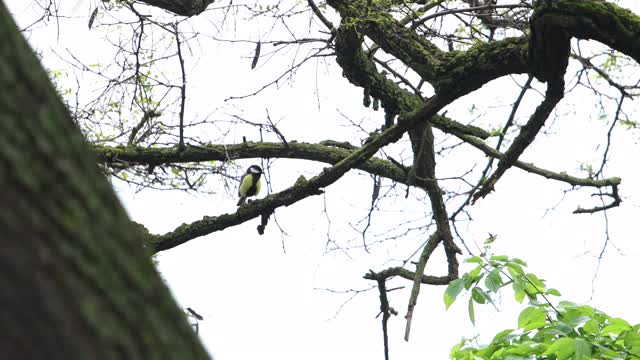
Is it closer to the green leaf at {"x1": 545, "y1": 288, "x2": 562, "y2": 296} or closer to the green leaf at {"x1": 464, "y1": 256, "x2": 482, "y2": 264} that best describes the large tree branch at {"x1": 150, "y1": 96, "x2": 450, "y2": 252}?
the green leaf at {"x1": 464, "y1": 256, "x2": 482, "y2": 264}

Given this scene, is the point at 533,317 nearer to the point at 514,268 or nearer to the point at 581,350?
the point at 514,268

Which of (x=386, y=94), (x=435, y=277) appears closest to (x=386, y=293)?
(x=435, y=277)

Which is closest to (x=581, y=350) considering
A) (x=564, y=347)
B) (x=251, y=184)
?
(x=564, y=347)

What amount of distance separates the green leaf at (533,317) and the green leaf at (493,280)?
0.58ft

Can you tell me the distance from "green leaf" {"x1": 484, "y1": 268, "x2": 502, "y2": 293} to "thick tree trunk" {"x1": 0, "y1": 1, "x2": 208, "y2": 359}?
215cm

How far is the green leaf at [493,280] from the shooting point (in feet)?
9.93

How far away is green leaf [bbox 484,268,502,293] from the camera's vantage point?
3.03 m

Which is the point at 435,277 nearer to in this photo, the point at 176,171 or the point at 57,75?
the point at 176,171

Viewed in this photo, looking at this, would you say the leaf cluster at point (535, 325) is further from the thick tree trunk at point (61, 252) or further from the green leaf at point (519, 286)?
the thick tree trunk at point (61, 252)

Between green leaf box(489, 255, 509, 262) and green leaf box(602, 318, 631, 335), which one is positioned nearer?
green leaf box(602, 318, 631, 335)

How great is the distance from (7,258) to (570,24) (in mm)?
2680

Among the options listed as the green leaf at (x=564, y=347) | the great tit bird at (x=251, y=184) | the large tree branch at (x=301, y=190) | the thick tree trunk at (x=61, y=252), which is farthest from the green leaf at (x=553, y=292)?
the great tit bird at (x=251, y=184)

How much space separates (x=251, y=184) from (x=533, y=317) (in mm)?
5114

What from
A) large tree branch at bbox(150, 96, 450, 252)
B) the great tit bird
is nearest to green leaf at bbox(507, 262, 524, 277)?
large tree branch at bbox(150, 96, 450, 252)
